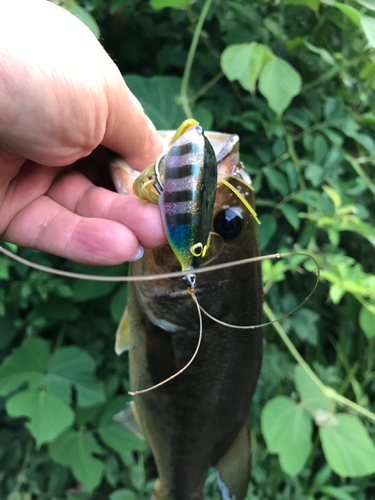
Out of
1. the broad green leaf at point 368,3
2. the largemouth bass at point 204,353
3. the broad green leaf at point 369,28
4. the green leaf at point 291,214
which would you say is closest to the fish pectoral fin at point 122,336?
the largemouth bass at point 204,353

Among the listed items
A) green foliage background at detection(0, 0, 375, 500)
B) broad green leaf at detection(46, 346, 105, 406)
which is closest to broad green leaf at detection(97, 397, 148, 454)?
green foliage background at detection(0, 0, 375, 500)

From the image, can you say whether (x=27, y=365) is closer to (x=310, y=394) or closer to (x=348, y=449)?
(x=310, y=394)

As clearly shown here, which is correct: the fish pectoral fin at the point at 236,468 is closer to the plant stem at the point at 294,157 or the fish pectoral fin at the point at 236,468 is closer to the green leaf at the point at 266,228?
the green leaf at the point at 266,228

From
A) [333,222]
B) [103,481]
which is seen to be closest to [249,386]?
[333,222]

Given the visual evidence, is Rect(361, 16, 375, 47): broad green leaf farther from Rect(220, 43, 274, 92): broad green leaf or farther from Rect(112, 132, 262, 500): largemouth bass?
Rect(112, 132, 262, 500): largemouth bass

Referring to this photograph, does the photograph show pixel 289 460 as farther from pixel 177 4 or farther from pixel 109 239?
pixel 177 4

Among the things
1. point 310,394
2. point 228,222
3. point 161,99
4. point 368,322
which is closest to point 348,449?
point 310,394
